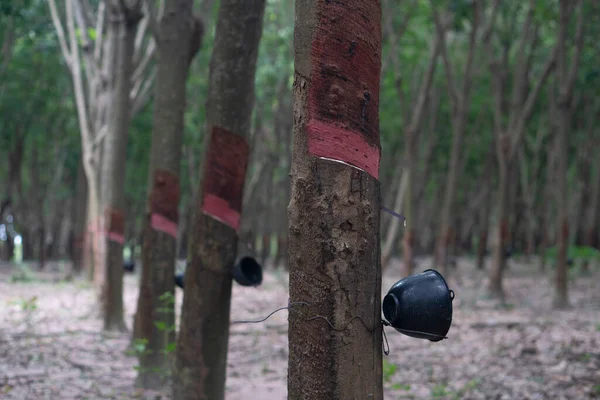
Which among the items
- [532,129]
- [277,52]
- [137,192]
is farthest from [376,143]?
[137,192]

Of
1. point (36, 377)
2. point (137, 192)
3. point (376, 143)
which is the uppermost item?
point (137, 192)

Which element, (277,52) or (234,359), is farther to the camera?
(277,52)

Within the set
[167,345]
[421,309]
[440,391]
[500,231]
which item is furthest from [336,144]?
[500,231]

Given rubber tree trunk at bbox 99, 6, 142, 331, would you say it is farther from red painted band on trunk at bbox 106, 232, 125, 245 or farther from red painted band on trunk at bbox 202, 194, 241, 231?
red painted band on trunk at bbox 202, 194, 241, 231

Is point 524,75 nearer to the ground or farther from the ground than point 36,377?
farther from the ground

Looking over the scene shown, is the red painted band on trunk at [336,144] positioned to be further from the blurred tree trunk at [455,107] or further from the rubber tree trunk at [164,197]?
the blurred tree trunk at [455,107]

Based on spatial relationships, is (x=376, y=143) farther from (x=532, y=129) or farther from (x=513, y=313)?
(x=532, y=129)

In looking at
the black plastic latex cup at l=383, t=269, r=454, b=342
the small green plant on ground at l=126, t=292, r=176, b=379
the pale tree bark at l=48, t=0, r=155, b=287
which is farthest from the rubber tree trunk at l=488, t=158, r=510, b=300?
the black plastic latex cup at l=383, t=269, r=454, b=342

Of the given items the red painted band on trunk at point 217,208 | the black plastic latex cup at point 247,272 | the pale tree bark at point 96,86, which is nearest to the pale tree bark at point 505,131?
the pale tree bark at point 96,86

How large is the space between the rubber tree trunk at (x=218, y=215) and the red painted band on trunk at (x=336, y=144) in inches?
75.5

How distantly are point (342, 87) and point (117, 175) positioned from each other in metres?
7.02

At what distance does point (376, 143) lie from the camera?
2.29 meters

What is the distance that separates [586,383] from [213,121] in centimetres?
405

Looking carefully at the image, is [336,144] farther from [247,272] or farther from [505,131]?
[505,131]
